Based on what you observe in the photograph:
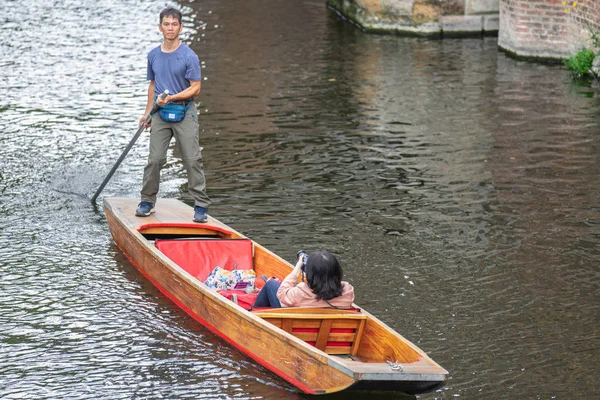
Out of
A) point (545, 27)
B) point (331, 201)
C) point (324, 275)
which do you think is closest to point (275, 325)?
point (324, 275)

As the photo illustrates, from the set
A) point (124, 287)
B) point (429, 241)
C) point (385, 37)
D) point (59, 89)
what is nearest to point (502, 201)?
point (429, 241)

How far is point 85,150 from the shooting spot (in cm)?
1323

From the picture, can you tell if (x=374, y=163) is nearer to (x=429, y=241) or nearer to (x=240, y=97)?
(x=429, y=241)

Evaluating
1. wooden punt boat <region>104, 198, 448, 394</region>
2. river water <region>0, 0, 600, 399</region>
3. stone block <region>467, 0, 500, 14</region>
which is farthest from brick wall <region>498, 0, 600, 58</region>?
wooden punt boat <region>104, 198, 448, 394</region>

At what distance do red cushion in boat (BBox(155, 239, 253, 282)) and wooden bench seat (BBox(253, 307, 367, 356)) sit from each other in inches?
64.1

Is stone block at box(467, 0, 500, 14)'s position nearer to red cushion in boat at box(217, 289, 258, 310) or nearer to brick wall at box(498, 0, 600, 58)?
brick wall at box(498, 0, 600, 58)

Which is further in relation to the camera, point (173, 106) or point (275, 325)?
point (173, 106)

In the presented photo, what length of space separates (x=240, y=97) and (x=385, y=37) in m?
6.40

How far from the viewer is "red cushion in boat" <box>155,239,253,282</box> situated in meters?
8.95

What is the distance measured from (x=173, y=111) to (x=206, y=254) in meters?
A: 1.34

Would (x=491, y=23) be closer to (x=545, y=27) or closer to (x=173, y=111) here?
(x=545, y=27)

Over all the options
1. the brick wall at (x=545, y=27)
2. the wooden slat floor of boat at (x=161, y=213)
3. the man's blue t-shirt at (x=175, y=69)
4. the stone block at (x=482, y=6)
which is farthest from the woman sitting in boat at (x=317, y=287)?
the stone block at (x=482, y=6)

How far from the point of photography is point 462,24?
70.3 ft

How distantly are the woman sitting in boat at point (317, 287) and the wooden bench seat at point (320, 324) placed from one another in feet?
0.25
